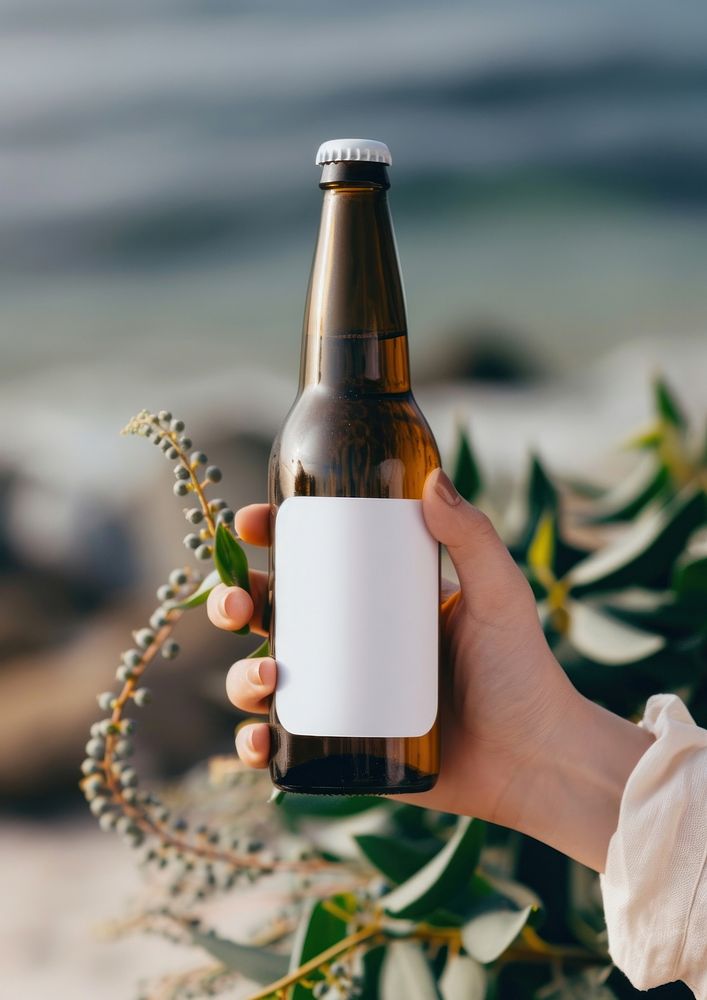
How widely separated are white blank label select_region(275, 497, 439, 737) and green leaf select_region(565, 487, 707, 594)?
1.26 ft

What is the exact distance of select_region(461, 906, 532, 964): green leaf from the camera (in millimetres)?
794

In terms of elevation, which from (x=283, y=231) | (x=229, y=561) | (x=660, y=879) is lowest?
(x=660, y=879)

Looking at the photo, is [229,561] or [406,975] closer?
[229,561]

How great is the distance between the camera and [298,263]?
131 cm

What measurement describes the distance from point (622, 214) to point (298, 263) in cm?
39

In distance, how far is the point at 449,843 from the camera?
87cm

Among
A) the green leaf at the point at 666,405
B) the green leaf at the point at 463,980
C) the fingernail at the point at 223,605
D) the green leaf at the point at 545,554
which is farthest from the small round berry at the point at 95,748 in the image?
the green leaf at the point at 666,405

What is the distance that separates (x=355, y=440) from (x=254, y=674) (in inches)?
5.9

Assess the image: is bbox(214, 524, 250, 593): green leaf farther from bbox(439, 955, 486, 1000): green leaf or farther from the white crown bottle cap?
bbox(439, 955, 486, 1000): green leaf

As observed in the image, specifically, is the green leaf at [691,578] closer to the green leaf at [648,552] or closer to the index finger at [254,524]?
the green leaf at [648,552]

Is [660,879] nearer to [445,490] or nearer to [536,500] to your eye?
[445,490]

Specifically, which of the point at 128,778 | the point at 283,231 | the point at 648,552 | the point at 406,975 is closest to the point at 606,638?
the point at 648,552

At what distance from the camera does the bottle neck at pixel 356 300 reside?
66 centimetres

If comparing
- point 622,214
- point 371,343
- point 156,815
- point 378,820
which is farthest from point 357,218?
point 622,214
